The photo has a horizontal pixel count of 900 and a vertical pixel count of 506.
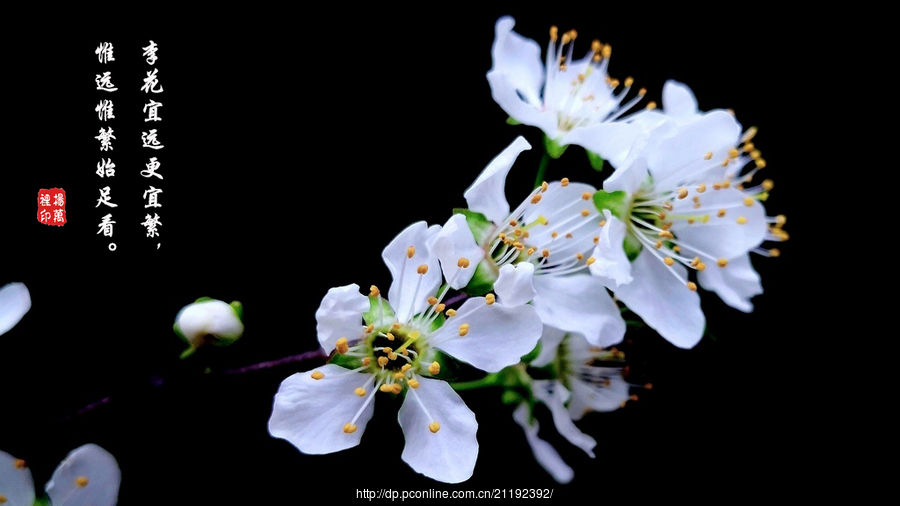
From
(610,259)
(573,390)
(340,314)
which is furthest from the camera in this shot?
(573,390)

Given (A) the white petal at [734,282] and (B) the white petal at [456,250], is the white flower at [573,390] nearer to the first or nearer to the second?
(A) the white petal at [734,282]

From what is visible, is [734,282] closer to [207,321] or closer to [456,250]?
[456,250]

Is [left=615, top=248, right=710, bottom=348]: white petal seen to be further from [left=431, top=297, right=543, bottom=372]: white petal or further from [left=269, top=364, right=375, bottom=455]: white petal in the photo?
[left=269, top=364, right=375, bottom=455]: white petal

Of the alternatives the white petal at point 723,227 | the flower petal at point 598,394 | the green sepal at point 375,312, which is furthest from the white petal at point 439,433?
the white petal at point 723,227

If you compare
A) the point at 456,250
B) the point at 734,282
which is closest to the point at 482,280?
the point at 456,250

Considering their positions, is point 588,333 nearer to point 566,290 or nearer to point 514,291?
point 566,290

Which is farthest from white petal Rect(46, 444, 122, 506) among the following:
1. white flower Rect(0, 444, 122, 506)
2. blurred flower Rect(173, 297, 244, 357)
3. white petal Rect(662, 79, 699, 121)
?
white petal Rect(662, 79, 699, 121)
